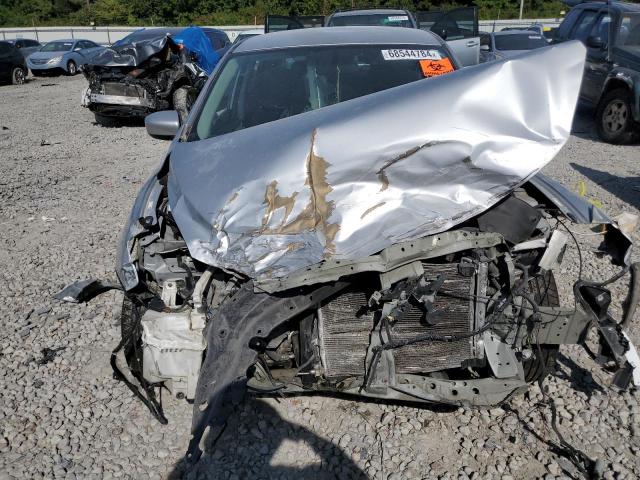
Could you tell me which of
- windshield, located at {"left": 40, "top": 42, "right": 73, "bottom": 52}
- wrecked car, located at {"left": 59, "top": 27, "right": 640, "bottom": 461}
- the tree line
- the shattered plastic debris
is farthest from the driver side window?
the tree line

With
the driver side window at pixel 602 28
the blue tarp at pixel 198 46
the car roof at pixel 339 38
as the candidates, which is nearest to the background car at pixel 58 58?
the blue tarp at pixel 198 46

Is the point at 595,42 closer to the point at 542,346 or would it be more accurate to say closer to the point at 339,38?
the point at 339,38

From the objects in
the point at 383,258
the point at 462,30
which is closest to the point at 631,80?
the point at 462,30

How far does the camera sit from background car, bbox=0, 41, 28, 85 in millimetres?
17656

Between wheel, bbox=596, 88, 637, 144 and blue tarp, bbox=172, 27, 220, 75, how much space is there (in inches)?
286

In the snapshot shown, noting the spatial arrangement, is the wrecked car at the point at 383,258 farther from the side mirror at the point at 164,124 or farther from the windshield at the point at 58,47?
the windshield at the point at 58,47

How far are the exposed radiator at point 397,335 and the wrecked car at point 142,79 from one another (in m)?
7.77

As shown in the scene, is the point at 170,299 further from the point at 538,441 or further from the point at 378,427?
the point at 538,441

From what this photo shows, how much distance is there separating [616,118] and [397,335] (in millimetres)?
7469

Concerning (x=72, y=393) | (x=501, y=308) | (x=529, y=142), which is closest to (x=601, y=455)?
Result: (x=501, y=308)

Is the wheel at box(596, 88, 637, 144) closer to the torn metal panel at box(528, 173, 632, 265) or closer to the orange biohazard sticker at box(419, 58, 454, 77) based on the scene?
the orange biohazard sticker at box(419, 58, 454, 77)

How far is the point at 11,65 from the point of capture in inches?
704

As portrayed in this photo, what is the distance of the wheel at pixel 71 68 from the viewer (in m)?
20.5

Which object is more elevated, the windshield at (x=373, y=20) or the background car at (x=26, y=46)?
the windshield at (x=373, y=20)
